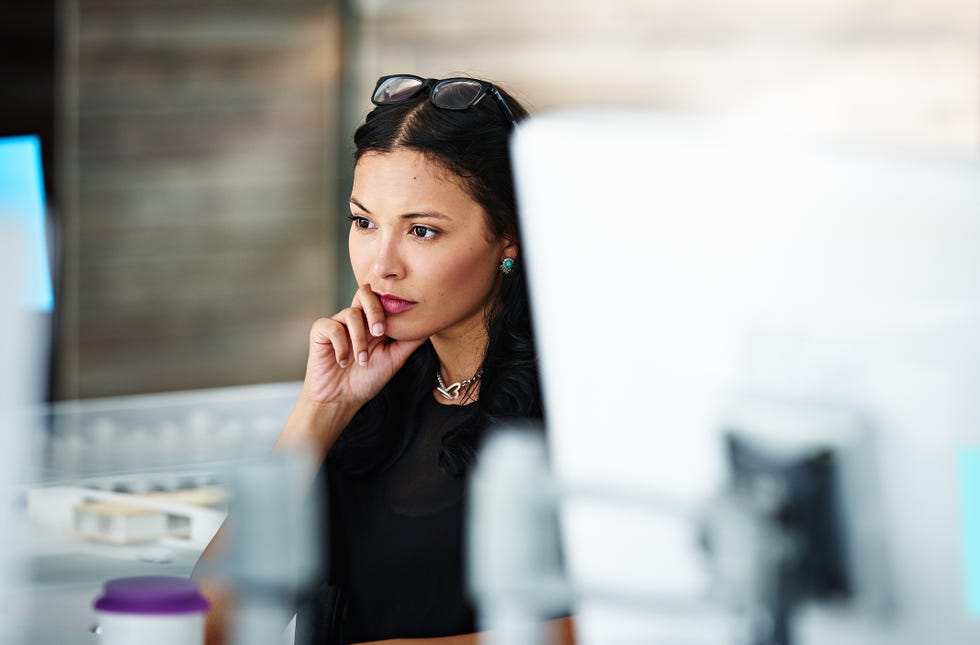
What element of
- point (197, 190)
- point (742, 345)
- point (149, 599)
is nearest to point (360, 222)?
point (149, 599)

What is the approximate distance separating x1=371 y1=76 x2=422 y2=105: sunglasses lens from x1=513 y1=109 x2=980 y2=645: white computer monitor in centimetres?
81

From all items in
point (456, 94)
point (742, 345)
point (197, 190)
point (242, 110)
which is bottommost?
point (742, 345)

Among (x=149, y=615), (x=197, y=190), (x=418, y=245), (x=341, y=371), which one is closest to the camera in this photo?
(x=149, y=615)

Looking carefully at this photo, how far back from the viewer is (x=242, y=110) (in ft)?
15.4

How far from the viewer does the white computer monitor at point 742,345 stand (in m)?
0.77

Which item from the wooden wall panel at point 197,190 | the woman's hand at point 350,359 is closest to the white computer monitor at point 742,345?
the woman's hand at point 350,359

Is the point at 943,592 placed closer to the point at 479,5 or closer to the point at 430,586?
the point at 430,586

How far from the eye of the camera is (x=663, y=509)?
81cm

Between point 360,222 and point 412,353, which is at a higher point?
point 360,222

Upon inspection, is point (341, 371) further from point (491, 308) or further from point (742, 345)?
point (742, 345)

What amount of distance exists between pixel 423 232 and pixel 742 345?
787mm

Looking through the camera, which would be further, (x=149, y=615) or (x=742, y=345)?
(x=149, y=615)

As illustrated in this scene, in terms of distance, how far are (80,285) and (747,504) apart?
13.5 ft

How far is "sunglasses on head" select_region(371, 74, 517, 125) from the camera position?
161cm
